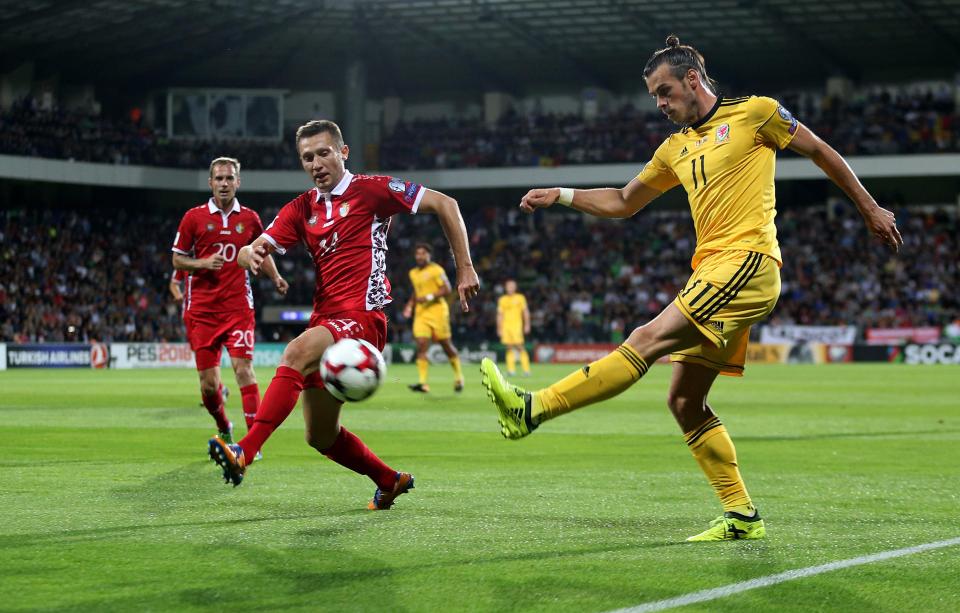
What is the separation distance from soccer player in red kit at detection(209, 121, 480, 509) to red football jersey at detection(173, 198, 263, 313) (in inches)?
183

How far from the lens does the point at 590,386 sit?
621 centimetres

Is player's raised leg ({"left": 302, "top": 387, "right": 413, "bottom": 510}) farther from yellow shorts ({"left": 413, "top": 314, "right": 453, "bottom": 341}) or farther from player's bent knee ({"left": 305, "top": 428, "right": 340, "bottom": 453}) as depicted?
yellow shorts ({"left": 413, "top": 314, "right": 453, "bottom": 341})

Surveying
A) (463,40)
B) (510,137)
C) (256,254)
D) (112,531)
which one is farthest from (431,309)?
(510,137)

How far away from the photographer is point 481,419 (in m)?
17.4

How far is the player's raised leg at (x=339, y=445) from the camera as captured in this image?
7637 millimetres

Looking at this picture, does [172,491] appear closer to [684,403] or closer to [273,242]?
[273,242]

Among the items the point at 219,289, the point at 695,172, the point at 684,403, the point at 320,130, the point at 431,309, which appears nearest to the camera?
the point at 695,172

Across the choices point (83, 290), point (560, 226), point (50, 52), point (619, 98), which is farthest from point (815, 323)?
point (50, 52)

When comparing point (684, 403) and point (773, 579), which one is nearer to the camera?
point (773, 579)

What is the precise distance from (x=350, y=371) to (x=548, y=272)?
1740 inches

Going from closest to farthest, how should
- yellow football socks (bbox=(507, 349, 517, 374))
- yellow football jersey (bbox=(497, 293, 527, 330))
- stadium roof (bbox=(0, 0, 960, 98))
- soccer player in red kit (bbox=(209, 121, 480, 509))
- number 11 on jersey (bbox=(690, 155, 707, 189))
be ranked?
number 11 on jersey (bbox=(690, 155, 707, 189)) → soccer player in red kit (bbox=(209, 121, 480, 509)) → yellow football jersey (bbox=(497, 293, 527, 330)) → yellow football socks (bbox=(507, 349, 517, 374)) → stadium roof (bbox=(0, 0, 960, 98))

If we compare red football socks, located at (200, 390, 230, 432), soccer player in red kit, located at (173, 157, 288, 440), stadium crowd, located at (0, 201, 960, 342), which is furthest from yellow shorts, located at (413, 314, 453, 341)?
stadium crowd, located at (0, 201, 960, 342)

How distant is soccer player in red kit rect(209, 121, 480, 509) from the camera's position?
7.56m

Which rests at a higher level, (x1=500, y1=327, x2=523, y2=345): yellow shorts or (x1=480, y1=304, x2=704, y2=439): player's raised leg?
(x1=500, y1=327, x2=523, y2=345): yellow shorts
